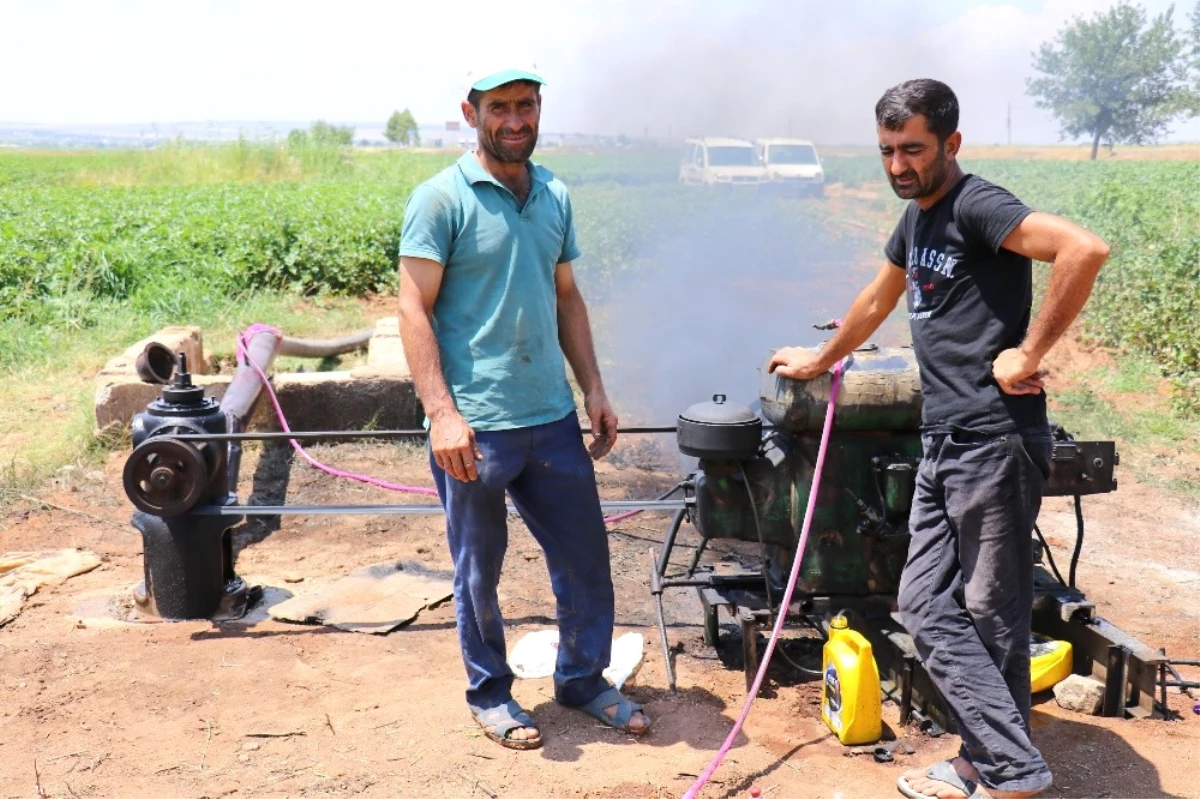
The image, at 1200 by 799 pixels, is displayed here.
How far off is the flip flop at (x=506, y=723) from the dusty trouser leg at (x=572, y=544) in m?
0.25

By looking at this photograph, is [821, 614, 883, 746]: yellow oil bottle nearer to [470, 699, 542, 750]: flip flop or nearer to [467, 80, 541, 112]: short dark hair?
[470, 699, 542, 750]: flip flop

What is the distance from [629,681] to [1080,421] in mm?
5364

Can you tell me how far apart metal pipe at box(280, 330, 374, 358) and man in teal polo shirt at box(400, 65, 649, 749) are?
5.78m

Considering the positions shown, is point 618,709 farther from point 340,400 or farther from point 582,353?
point 340,400

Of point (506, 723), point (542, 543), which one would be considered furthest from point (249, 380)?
point (506, 723)

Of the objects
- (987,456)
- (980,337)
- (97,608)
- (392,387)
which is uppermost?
(980,337)

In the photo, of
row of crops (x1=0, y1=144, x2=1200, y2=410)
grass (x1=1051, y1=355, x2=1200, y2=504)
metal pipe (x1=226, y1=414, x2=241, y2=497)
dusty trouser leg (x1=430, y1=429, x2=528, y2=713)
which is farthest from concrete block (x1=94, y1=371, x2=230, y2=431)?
grass (x1=1051, y1=355, x2=1200, y2=504)

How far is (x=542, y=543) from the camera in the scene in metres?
3.77

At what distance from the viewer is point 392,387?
7.60m

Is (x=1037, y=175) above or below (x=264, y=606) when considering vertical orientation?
above

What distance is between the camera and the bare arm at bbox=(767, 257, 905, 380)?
357 cm

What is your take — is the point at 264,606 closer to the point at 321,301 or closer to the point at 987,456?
the point at 987,456

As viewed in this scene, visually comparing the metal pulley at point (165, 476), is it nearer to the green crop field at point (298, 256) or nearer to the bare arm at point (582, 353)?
the bare arm at point (582, 353)

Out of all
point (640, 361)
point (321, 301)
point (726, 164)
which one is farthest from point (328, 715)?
point (726, 164)
